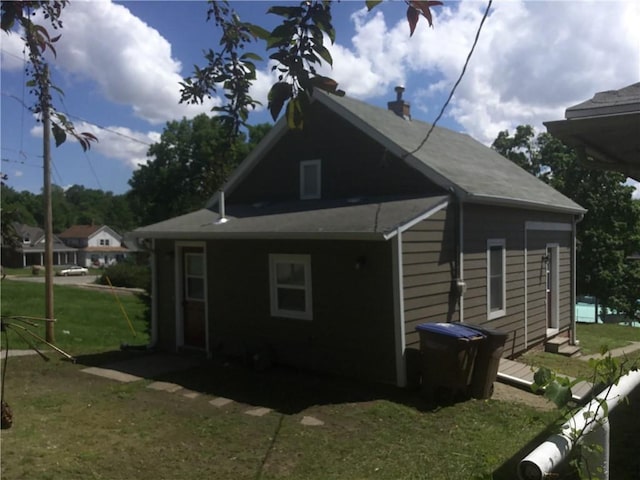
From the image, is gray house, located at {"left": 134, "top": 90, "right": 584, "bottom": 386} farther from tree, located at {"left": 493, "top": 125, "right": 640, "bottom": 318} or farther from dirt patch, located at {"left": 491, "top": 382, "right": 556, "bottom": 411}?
tree, located at {"left": 493, "top": 125, "right": 640, "bottom": 318}

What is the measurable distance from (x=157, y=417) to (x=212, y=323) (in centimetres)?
369

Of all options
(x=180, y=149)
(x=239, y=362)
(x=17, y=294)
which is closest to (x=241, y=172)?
(x=239, y=362)

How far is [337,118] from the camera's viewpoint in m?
10.9

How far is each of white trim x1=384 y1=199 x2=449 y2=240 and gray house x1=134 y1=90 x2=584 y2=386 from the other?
21 millimetres

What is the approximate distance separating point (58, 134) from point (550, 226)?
1287 cm

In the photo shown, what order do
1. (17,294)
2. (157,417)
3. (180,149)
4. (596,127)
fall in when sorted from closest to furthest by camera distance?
1. (596,127)
2. (157,417)
3. (17,294)
4. (180,149)

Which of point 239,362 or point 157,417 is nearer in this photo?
point 157,417

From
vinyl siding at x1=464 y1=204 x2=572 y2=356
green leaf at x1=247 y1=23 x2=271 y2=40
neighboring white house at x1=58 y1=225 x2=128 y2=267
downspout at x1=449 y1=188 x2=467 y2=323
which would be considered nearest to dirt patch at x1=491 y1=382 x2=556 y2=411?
downspout at x1=449 y1=188 x2=467 y2=323

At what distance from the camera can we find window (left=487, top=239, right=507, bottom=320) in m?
10.6

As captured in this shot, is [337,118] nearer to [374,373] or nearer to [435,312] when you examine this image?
[435,312]

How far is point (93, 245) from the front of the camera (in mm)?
81625

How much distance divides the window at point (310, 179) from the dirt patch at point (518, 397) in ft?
17.5

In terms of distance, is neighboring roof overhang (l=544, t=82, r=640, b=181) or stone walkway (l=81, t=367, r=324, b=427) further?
stone walkway (l=81, t=367, r=324, b=427)

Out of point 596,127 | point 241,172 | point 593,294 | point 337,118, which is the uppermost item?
point 337,118
